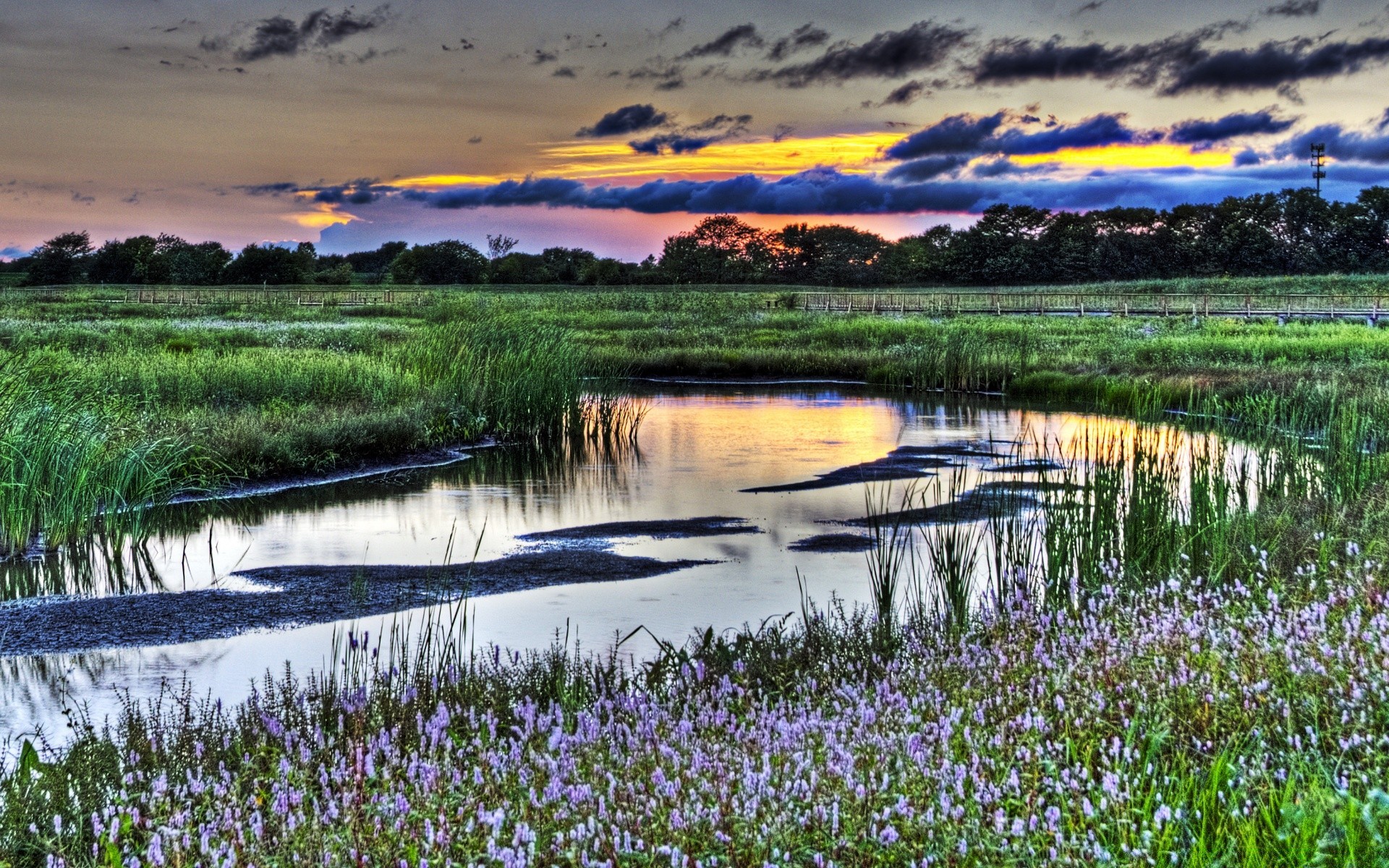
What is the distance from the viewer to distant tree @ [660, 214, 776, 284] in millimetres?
138375

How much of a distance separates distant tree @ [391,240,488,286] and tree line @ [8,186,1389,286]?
16 cm

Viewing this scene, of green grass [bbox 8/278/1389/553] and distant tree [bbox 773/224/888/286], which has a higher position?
distant tree [bbox 773/224/888/286]

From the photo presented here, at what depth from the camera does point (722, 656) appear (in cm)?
708

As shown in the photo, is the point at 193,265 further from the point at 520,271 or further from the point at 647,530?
the point at 647,530

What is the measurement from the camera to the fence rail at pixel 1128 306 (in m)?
58.5

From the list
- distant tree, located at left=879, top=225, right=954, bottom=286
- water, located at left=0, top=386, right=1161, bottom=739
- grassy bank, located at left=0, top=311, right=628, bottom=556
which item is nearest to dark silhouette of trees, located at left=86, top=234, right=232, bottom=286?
distant tree, located at left=879, top=225, right=954, bottom=286

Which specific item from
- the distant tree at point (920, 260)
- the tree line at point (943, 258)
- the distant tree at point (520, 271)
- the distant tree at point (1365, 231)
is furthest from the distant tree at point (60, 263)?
the distant tree at point (1365, 231)

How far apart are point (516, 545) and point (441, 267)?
11998 cm

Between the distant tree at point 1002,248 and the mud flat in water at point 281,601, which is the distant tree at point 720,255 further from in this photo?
the mud flat in water at point 281,601

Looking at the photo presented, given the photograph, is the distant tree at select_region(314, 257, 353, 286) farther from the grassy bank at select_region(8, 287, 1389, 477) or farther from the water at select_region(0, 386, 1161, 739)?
the water at select_region(0, 386, 1161, 739)

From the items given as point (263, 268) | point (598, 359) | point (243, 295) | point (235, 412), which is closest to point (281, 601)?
point (235, 412)

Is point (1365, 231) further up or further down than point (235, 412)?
further up

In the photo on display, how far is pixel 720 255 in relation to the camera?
142 metres

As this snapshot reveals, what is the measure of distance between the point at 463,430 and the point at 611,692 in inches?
637
